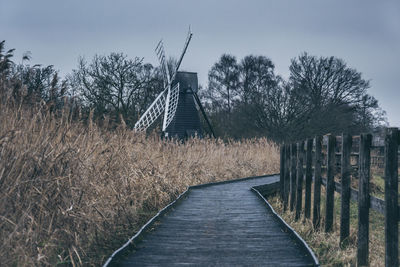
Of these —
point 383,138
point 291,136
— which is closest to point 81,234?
point 383,138

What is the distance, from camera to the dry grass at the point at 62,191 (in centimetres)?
432

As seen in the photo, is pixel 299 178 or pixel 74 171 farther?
pixel 299 178

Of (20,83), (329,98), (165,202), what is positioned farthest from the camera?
(329,98)

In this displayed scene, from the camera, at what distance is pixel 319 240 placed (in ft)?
21.3

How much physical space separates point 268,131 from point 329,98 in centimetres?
702

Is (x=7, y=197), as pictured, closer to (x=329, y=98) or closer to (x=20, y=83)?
(x=20, y=83)

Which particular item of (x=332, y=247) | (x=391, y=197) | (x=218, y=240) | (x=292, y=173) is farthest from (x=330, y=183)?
(x=292, y=173)

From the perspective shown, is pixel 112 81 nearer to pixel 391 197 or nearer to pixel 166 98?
pixel 166 98

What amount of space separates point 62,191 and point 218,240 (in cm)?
227

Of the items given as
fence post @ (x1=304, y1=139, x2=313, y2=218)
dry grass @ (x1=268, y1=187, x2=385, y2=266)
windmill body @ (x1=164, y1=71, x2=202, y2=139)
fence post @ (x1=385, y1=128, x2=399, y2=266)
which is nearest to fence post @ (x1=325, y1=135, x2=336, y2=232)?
dry grass @ (x1=268, y1=187, x2=385, y2=266)

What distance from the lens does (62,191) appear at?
5016 mm

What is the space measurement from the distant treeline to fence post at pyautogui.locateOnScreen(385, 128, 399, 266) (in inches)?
713

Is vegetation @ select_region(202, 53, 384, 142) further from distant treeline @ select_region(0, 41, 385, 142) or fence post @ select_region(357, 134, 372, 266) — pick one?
fence post @ select_region(357, 134, 372, 266)

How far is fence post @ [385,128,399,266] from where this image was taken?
4656 mm
